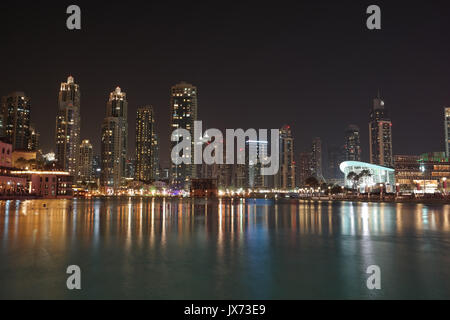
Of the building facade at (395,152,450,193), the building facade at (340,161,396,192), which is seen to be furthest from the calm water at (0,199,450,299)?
the building facade at (395,152,450,193)

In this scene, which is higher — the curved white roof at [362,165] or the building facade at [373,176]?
the curved white roof at [362,165]

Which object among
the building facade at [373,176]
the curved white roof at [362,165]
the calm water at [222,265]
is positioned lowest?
the calm water at [222,265]

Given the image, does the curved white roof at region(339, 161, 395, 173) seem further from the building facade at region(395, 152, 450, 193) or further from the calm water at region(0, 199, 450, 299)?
the calm water at region(0, 199, 450, 299)

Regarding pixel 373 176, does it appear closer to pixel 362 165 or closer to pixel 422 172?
pixel 362 165

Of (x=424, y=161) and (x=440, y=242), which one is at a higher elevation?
(x=424, y=161)

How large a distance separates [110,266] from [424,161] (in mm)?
192133

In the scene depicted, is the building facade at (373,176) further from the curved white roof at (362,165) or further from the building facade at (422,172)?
the building facade at (422,172)

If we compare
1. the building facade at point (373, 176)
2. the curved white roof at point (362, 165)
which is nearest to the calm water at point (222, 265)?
the building facade at point (373, 176)

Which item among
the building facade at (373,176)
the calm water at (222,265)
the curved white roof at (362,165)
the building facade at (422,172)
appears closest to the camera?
the calm water at (222,265)

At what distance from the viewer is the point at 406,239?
20.9 m
